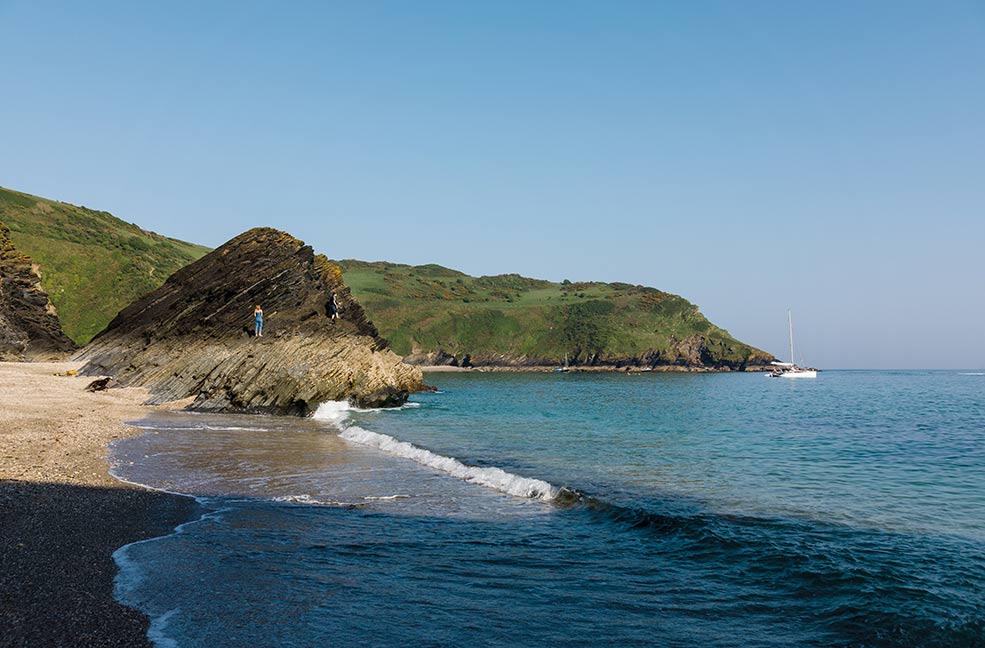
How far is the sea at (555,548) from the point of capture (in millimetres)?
7527

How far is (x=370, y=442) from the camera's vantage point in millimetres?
27812

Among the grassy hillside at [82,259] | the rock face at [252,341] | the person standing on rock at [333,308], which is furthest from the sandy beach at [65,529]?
the grassy hillside at [82,259]

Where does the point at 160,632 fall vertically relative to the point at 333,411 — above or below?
above

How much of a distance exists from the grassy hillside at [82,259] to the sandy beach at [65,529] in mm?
77391

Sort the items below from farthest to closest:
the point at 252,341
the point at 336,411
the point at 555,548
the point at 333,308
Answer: the point at 333,308
the point at 252,341
the point at 336,411
the point at 555,548

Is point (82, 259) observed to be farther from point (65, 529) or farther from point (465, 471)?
point (65, 529)

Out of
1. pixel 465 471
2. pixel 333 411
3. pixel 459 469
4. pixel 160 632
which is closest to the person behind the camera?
pixel 160 632

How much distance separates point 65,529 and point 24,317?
213 ft

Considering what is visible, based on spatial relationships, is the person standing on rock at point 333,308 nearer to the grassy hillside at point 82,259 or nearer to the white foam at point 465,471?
the white foam at point 465,471

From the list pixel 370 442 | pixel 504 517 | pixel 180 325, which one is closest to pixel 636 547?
pixel 504 517

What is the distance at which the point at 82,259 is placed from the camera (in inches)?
3871

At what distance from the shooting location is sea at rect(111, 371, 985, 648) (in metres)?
7.53

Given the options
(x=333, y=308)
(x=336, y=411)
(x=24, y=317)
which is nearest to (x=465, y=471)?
(x=336, y=411)

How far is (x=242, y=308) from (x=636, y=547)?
3912cm
